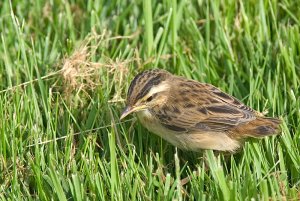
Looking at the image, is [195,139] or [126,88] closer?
[195,139]

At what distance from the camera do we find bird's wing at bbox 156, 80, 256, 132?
657cm

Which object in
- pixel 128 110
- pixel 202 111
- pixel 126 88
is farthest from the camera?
pixel 126 88

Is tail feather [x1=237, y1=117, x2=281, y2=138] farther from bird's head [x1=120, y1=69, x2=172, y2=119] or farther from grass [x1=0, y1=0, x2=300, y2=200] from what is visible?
bird's head [x1=120, y1=69, x2=172, y2=119]

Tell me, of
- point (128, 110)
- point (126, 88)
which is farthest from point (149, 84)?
point (126, 88)

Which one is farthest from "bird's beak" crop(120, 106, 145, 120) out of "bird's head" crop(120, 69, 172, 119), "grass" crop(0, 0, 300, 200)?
"grass" crop(0, 0, 300, 200)

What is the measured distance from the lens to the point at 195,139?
6.56 meters

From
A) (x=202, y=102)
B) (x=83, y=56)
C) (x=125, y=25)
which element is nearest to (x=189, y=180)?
(x=202, y=102)

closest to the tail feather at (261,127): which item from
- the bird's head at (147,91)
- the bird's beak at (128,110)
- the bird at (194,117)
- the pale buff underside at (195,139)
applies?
the bird at (194,117)

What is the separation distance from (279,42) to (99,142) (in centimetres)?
210

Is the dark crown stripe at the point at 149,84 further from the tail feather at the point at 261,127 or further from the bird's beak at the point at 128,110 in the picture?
the tail feather at the point at 261,127

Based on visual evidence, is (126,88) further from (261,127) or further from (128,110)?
(261,127)

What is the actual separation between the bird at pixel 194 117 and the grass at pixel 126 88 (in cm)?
14

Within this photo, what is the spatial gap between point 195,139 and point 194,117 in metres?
0.19

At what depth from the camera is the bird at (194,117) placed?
21.3ft
